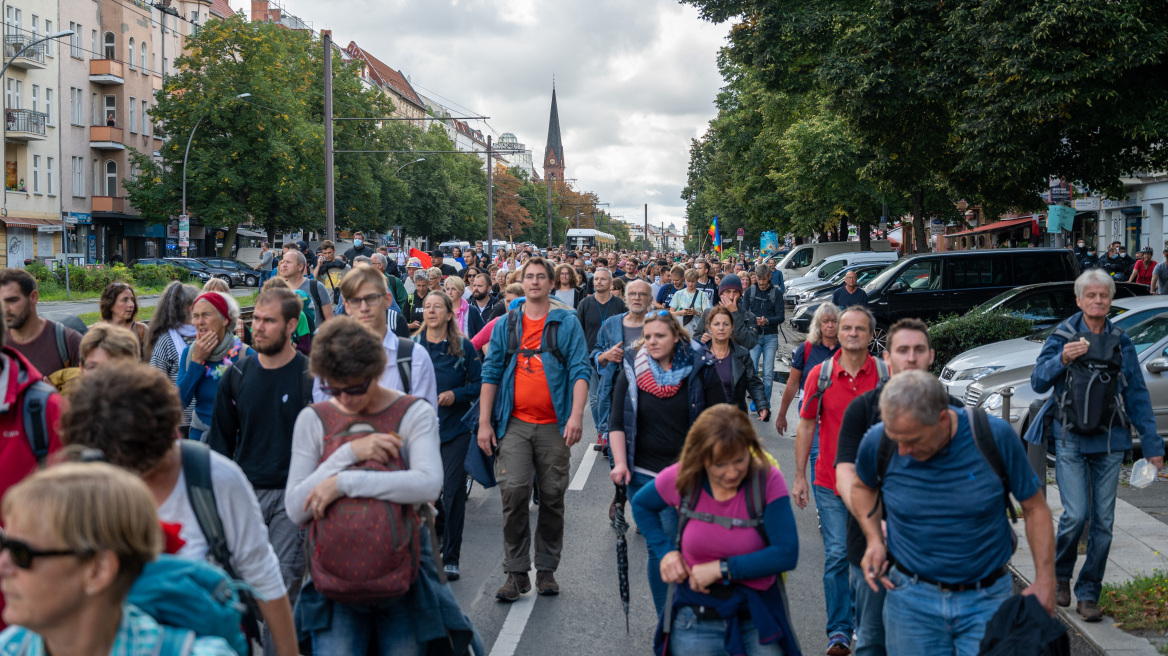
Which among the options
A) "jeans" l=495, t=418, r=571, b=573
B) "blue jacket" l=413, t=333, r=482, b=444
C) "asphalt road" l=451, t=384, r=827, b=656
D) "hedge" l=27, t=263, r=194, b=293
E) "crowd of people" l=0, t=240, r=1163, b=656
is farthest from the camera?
"hedge" l=27, t=263, r=194, b=293

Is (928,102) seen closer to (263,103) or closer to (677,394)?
(677,394)

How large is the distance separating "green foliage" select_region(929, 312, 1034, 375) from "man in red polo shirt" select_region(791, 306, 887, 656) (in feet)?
34.2

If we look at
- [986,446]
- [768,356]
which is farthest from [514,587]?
[768,356]

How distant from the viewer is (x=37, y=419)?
3.45 meters

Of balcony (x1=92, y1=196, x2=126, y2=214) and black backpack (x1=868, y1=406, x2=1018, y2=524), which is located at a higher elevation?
balcony (x1=92, y1=196, x2=126, y2=214)

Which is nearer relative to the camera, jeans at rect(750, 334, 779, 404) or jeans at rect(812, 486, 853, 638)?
jeans at rect(812, 486, 853, 638)

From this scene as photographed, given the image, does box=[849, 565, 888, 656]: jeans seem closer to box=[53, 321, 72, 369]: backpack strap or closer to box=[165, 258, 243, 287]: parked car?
box=[53, 321, 72, 369]: backpack strap

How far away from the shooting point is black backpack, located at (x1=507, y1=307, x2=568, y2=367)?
6371mm

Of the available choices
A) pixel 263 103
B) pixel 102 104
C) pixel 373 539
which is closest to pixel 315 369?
pixel 373 539

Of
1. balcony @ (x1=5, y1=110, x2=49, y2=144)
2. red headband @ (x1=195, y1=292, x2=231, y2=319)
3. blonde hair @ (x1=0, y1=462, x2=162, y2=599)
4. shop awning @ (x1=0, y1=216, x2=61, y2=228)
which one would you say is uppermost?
balcony @ (x1=5, y1=110, x2=49, y2=144)

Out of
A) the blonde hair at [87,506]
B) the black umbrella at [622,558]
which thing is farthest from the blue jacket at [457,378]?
the blonde hair at [87,506]

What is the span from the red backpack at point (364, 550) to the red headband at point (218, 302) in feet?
7.96

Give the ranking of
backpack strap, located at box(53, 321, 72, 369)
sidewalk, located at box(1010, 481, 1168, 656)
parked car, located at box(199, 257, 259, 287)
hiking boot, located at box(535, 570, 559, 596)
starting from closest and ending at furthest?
1. backpack strap, located at box(53, 321, 72, 369)
2. sidewalk, located at box(1010, 481, 1168, 656)
3. hiking boot, located at box(535, 570, 559, 596)
4. parked car, located at box(199, 257, 259, 287)

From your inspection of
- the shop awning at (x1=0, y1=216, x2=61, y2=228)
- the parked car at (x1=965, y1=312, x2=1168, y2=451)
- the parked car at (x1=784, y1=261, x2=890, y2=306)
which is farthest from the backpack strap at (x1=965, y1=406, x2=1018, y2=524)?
the shop awning at (x1=0, y1=216, x2=61, y2=228)
